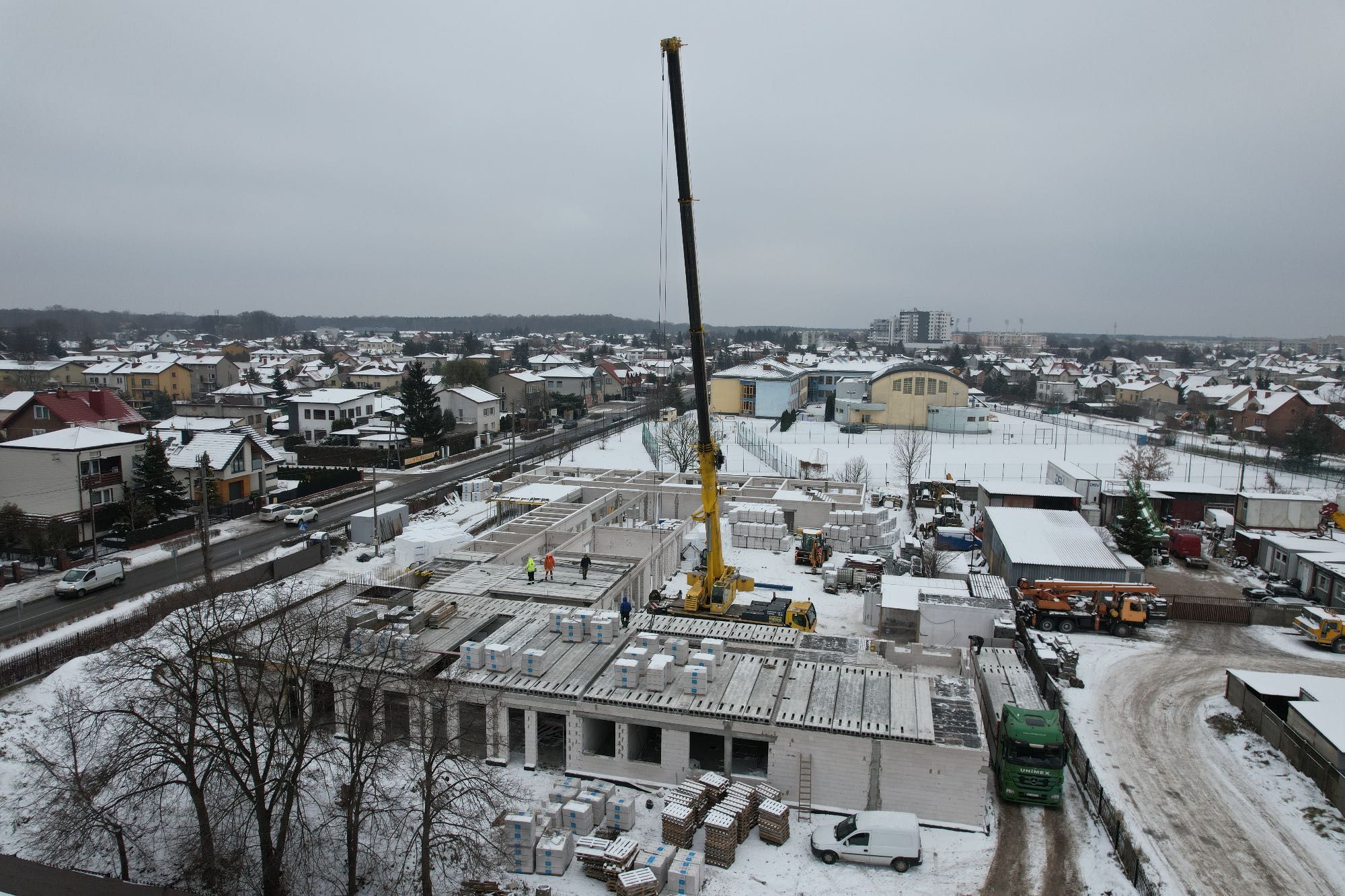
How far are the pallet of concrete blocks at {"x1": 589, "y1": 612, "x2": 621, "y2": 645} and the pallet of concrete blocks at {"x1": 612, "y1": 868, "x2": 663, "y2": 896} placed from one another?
19.1ft

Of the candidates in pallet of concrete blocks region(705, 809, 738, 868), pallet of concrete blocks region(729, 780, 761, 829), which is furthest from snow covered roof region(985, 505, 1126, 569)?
pallet of concrete blocks region(705, 809, 738, 868)

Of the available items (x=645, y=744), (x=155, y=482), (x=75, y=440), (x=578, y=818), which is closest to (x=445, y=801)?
(x=578, y=818)

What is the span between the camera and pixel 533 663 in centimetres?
1478

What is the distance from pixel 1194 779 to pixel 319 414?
49.8 m

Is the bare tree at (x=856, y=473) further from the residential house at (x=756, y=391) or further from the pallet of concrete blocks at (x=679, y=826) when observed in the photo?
the pallet of concrete blocks at (x=679, y=826)

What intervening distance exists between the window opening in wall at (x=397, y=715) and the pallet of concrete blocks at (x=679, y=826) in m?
4.23

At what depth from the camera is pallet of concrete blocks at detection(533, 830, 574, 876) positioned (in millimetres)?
11695

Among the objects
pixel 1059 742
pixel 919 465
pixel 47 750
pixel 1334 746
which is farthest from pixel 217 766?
pixel 919 465

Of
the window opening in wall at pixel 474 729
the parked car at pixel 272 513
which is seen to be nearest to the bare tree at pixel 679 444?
the parked car at pixel 272 513

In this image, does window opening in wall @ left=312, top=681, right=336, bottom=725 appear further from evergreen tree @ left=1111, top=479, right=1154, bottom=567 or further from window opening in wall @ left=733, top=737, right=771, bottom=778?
evergreen tree @ left=1111, top=479, right=1154, bottom=567

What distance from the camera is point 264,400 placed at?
62.8m

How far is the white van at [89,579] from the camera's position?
22.5 metres

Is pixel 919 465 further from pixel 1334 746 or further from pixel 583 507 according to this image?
pixel 1334 746

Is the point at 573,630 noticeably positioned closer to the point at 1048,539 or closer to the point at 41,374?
the point at 1048,539
